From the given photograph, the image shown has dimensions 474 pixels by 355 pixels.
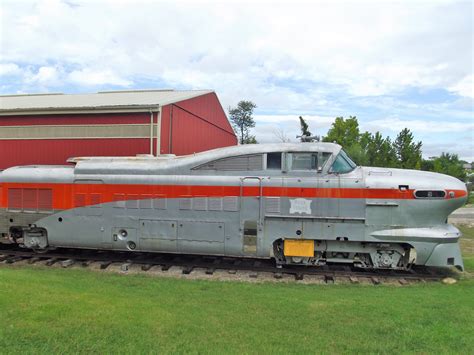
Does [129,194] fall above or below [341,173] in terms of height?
below

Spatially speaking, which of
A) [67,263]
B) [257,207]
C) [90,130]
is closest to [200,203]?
[257,207]

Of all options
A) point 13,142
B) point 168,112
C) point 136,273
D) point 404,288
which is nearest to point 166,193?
point 136,273

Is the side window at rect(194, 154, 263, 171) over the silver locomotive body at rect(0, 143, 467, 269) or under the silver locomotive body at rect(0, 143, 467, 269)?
over

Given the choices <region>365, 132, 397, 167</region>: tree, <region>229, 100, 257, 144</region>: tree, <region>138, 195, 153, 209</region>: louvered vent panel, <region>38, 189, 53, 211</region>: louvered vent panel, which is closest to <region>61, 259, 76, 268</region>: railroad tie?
<region>38, 189, 53, 211</region>: louvered vent panel

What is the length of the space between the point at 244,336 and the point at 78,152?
14.9 m

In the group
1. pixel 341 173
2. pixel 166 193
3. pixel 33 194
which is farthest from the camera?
pixel 33 194

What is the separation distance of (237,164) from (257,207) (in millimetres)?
1112

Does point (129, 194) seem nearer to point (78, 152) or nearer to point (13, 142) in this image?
point (78, 152)

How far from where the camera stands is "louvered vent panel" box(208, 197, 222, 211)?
8898 millimetres

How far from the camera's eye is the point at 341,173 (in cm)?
852

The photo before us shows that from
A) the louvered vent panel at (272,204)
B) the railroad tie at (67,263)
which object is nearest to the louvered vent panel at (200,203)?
the louvered vent panel at (272,204)

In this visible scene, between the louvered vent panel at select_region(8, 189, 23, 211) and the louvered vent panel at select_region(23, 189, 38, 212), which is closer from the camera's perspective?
the louvered vent panel at select_region(23, 189, 38, 212)

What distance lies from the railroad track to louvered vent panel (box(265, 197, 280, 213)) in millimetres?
1518

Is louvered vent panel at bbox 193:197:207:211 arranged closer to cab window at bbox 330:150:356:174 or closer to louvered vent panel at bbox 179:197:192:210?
louvered vent panel at bbox 179:197:192:210
